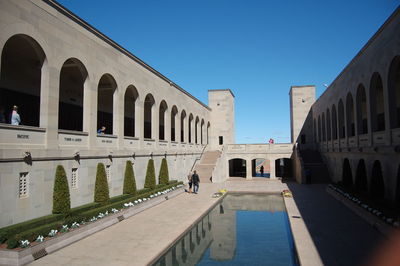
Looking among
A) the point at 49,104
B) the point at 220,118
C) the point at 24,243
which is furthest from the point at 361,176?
the point at 220,118

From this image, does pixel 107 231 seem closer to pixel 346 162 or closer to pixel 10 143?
pixel 10 143

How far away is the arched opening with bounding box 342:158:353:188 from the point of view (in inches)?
952

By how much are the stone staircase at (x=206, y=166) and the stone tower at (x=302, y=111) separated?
1343cm

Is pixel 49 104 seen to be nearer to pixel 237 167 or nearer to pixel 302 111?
pixel 302 111

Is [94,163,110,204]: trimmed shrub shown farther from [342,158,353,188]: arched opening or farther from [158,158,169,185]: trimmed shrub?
[342,158,353,188]: arched opening

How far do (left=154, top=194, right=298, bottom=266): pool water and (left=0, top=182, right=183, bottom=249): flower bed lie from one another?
4431 millimetres

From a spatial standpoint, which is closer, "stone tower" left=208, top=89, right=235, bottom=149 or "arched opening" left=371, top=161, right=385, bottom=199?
"arched opening" left=371, top=161, right=385, bottom=199

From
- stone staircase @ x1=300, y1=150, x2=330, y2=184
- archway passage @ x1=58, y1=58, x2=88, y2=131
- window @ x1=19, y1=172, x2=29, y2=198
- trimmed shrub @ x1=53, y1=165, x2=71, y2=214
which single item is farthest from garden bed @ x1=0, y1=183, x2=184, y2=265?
stone staircase @ x1=300, y1=150, x2=330, y2=184

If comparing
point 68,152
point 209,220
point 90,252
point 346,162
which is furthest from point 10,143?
point 346,162

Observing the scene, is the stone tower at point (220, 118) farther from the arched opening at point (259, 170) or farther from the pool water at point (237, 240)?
the pool water at point (237, 240)

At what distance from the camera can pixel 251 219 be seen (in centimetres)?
1742

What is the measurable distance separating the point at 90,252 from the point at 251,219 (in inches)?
375

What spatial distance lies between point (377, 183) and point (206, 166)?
22492 millimetres

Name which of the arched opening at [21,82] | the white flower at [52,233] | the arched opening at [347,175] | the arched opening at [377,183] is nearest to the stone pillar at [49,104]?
the arched opening at [21,82]
